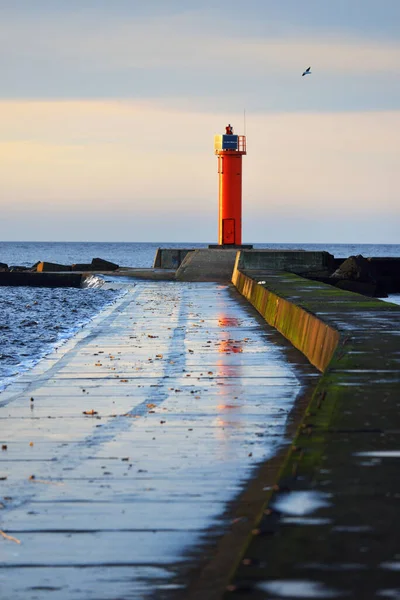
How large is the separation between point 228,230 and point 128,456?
36.2 m

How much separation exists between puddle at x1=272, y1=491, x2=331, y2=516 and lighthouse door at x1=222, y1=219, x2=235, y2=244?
38498 millimetres

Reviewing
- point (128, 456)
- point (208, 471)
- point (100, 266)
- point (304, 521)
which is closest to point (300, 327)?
point (128, 456)

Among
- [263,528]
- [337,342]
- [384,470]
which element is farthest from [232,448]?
[337,342]

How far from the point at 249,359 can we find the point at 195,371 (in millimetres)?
1176

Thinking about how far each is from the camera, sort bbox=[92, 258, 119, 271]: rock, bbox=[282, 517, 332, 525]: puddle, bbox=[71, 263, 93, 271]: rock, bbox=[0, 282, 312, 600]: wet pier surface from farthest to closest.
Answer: bbox=[92, 258, 119, 271]: rock
bbox=[71, 263, 93, 271]: rock
bbox=[0, 282, 312, 600]: wet pier surface
bbox=[282, 517, 332, 525]: puddle

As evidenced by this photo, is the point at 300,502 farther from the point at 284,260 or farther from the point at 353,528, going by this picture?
the point at 284,260

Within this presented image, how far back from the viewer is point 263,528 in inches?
152

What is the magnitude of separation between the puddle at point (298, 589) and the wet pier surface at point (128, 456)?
2.85 feet

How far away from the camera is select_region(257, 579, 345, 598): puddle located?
312 cm

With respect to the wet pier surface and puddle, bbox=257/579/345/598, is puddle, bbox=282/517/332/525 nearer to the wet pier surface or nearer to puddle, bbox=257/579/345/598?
the wet pier surface

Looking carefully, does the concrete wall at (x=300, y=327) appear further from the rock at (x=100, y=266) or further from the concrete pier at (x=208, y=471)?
the rock at (x=100, y=266)

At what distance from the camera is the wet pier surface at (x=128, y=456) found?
14.3ft

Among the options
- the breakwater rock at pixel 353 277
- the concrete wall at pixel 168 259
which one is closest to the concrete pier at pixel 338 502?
the breakwater rock at pixel 353 277

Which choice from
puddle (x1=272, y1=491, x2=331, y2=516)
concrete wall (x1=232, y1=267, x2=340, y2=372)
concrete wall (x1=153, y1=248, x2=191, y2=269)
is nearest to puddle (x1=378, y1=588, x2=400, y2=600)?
puddle (x1=272, y1=491, x2=331, y2=516)
